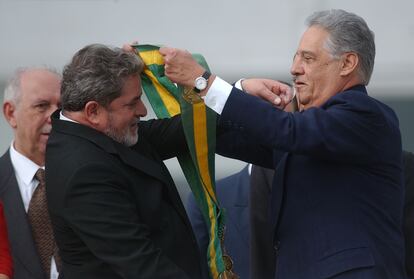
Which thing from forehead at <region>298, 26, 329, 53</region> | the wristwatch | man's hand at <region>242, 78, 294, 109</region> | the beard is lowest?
the beard

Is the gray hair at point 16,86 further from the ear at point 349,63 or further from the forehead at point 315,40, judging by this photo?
the ear at point 349,63

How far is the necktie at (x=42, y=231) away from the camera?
3.39 metres

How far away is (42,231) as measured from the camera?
342 cm

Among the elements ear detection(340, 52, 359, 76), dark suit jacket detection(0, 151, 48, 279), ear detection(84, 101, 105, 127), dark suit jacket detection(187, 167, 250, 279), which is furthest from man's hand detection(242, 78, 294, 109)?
dark suit jacket detection(0, 151, 48, 279)

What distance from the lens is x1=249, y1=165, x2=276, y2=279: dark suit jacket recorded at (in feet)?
12.0

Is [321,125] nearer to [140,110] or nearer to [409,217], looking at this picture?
[140,110]

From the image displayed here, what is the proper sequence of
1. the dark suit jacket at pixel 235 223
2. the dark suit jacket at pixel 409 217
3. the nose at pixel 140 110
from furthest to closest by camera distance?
the dark suit jacket at pixel 235 223 → the dark suit jacket at pixel 409 217 → the nose at pixel 140 110

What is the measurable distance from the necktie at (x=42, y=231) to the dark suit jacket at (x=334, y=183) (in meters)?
0.75

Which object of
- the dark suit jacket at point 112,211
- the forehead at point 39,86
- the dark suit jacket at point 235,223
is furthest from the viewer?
the dark suit jacket at point 235,223

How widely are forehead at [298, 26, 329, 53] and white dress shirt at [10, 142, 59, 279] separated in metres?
1.12

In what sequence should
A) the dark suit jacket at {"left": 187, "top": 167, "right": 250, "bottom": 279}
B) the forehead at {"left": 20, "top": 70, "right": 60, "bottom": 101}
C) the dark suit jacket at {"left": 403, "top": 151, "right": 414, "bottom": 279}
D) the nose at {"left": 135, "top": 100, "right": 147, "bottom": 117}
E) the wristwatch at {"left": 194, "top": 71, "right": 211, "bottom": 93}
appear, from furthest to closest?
the dark suit jacket at {"left": 187, "top": 167, "right": 250, "bottom": 279}, the forehead at {"left": 20, "top": 70, "right": 60, "bottom": 101}, the dark suit jacket at {"left": 403, "top": 151, "right": 414, "bottom": 279}, the nose at {"left": 135, "top": 100, "right": 147, "bottom": 117}, the wristwatch at {"left": 194, "top": 71, "right": 211, "bottom": 93}

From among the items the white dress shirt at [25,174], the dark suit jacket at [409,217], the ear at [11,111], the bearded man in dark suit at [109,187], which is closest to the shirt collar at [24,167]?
the white dress shirt at [25,174]

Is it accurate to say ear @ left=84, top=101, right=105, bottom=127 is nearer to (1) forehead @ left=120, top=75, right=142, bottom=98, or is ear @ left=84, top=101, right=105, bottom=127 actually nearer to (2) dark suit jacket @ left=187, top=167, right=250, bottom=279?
(1) forehead @ left=120, top=75, right=142, bottom=98

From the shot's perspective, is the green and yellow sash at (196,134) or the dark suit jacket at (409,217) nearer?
the green and yellow sash at (196,134)
